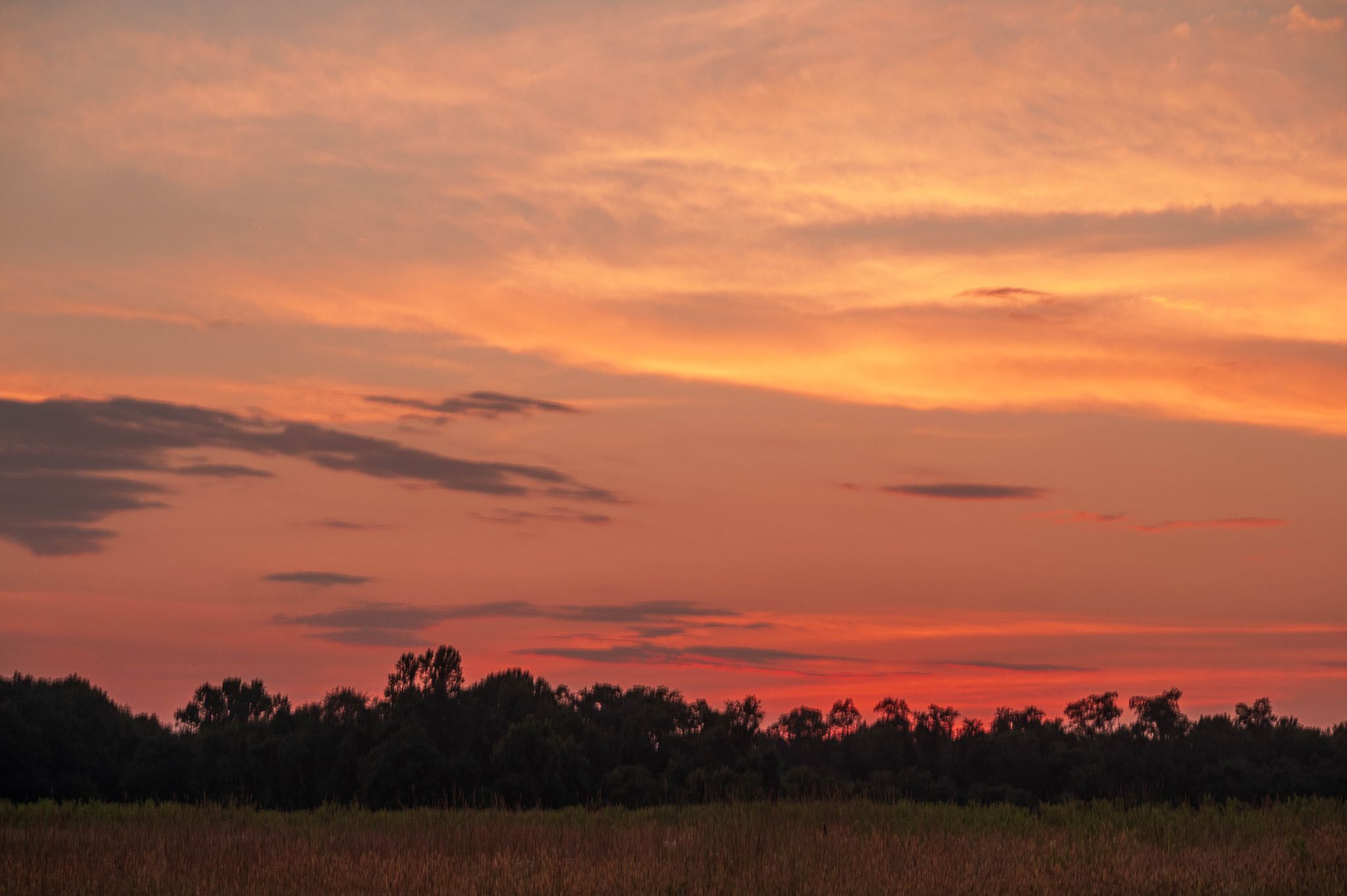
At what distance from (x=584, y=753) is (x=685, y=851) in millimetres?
31012

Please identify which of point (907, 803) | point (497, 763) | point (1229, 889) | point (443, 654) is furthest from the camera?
point (443, 654)

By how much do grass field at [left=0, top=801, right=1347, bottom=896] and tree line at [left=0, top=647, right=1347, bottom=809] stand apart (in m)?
18.2

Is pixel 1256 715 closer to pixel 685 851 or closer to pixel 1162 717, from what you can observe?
pixel 1162 717

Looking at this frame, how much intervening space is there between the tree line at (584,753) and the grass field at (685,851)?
1819cm

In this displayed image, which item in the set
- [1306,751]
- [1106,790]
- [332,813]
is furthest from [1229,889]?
[1306,751]

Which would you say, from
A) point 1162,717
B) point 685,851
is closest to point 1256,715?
point 1162,717

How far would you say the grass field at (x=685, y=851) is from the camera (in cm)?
2008

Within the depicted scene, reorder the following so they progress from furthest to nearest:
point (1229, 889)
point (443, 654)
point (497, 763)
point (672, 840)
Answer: point (443, 654), point (497, 763), point (672, 840), point (1229, 889)

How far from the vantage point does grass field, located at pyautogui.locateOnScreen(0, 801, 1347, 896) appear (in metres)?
20.1

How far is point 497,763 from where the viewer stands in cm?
5278

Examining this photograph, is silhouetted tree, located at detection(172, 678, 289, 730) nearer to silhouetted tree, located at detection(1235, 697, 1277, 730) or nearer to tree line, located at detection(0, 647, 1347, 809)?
tree line, located at detection(0, 647, 1347, 809)

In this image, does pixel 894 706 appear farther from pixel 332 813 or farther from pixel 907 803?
pixel 332 813

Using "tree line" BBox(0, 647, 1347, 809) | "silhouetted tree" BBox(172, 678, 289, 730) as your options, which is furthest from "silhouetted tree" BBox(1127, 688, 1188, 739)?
"silhouetted tree" BBox(172, 678, 289, 730)

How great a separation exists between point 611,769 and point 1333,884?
37.1m
